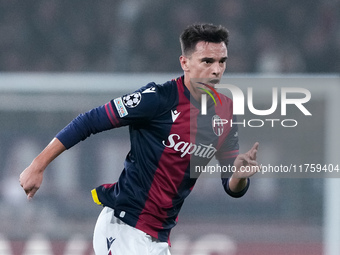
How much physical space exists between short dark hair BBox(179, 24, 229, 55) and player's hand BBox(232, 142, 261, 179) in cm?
64

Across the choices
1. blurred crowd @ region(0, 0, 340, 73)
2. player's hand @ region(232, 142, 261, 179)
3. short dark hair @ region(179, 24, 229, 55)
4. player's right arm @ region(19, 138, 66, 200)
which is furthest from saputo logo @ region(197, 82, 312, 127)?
player's right arm @ region(19, 138, 66, 200)

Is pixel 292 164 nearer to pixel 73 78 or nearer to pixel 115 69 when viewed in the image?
pixel 73 78

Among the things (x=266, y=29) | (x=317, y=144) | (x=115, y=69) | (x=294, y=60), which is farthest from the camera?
(x=266, y=29)

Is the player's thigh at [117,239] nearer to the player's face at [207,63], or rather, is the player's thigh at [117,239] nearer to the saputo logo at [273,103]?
the player's face at [207,63]

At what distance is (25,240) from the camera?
18.2 ft

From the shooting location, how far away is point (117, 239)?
132 inches

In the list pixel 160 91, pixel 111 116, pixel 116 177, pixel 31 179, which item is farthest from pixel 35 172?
pixel 116 177

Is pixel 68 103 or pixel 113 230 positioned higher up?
pixel 68 103

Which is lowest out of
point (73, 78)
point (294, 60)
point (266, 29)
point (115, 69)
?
point (73, 78)

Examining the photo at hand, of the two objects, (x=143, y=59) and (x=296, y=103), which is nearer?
(x=296, y=103)

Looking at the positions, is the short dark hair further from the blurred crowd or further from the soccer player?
the blurred crowd

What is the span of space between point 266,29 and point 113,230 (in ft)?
20.4

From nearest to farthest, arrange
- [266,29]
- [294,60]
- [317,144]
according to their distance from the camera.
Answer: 1. [317,144]
2. [294,60]
3. [266,29]

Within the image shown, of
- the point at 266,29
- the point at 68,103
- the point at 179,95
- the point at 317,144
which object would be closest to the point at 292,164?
the point at 317,144
